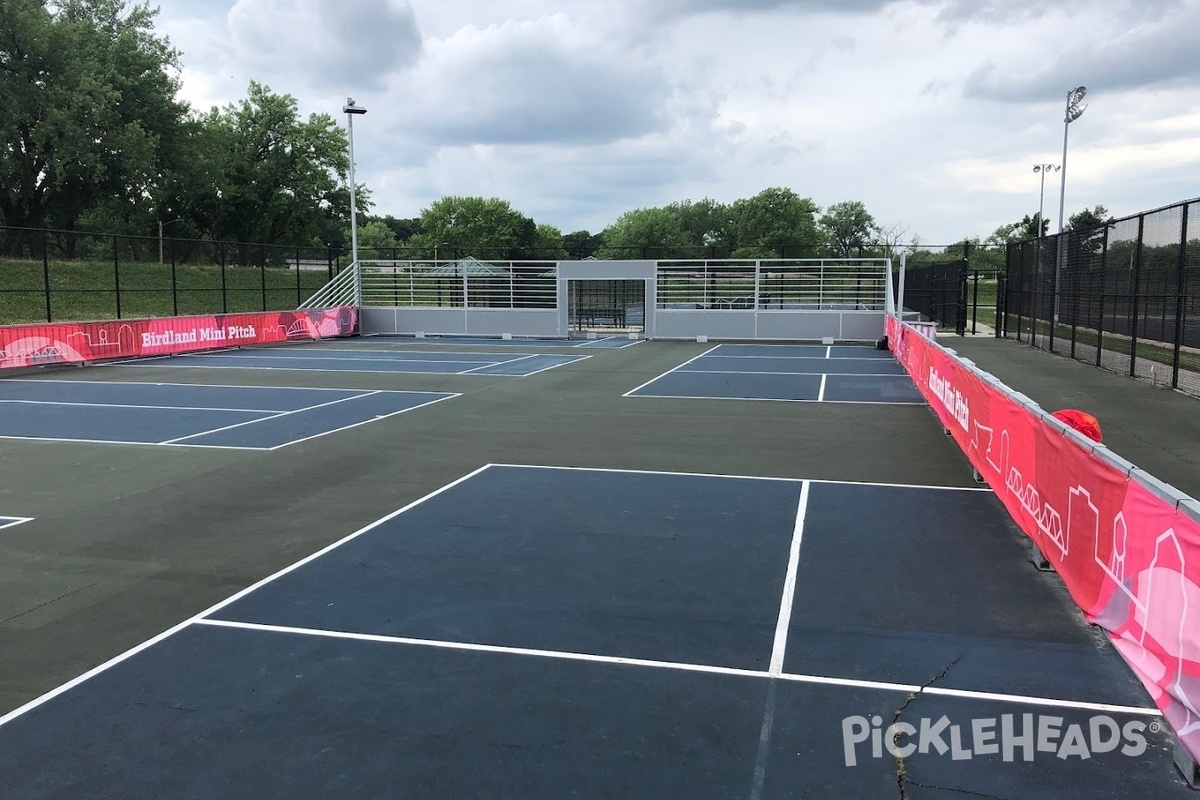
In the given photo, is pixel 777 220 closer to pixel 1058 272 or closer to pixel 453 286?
pixel 453 286

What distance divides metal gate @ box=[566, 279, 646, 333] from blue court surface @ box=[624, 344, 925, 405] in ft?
33.3

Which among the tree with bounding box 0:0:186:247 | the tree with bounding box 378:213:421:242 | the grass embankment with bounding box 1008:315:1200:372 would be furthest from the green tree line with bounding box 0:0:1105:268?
the tree with bounding box 378:213:421:242

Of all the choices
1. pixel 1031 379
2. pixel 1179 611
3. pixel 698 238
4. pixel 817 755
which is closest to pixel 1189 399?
pixel 1031 379

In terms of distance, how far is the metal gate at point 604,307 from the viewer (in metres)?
40.7

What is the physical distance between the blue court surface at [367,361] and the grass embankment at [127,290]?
550 cm

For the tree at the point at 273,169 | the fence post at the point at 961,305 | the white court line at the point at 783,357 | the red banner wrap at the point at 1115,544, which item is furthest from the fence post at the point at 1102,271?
the tree at the point at 273,169

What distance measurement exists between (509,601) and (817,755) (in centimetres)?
295

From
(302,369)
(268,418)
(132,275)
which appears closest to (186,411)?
(268,418)

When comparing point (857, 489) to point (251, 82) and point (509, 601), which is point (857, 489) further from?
point (251, 82)

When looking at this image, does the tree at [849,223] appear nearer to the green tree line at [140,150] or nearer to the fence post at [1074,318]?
the green tree line at [140,150]

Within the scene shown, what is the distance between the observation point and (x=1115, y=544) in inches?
219

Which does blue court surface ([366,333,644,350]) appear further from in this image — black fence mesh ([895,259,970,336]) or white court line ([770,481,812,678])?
white court line ([770,481,812,678])

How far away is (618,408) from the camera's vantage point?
17.3 meters

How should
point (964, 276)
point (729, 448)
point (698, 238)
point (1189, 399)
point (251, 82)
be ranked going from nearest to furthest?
point (729, 448) → point (1189, 399) → point (964, 276) → point (251, 82) → point (698, 238)
